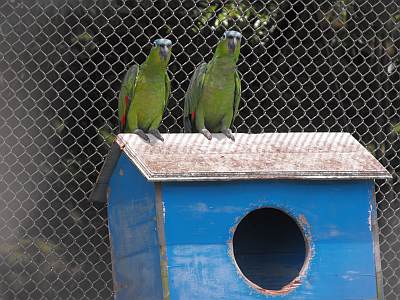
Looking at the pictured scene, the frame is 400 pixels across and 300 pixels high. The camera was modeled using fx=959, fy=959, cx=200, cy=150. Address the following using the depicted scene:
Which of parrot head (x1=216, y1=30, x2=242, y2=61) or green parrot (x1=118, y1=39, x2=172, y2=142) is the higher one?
parrot head (x1=216, y1=30, x2=242, y2=61)

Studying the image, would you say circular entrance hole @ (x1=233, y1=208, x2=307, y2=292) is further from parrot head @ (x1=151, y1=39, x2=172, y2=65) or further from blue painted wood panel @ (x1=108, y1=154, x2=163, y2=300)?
parrot head @ (x1=151, y1=39, x2=172, y2=65)

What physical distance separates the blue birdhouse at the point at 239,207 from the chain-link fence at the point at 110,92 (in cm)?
97

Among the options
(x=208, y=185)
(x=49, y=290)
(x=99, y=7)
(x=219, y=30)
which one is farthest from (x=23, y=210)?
(x=208, y=185)

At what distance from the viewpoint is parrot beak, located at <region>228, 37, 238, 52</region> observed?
2617 mm

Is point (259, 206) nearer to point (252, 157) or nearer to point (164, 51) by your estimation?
point (252, 157)

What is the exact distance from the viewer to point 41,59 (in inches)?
123

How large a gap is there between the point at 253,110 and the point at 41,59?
2.39ft

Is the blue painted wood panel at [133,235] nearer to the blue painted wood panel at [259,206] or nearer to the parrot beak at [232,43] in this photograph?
the blue painted wood panel at [259,206]

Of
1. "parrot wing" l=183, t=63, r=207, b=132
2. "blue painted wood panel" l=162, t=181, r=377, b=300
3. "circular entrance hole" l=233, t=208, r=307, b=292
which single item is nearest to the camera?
"blue painted wood panel" l=162, t=181, r=377, b=300

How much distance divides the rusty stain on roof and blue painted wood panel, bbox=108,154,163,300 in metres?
0.05

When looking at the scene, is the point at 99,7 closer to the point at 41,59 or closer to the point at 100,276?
the point at 41,59

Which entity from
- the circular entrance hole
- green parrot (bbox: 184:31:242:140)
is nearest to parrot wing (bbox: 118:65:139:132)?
green parrot (bbox: 184:31:242:140)

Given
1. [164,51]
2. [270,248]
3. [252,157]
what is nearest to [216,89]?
[164,51]

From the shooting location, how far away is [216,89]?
2602 millimetres
